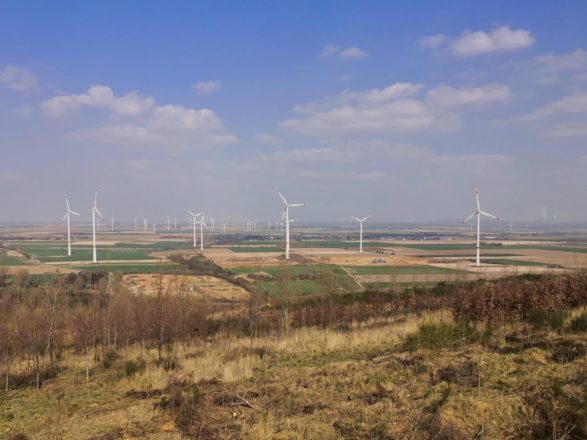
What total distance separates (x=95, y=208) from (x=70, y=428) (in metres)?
83.7

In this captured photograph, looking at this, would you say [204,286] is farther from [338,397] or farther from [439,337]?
[338,397]

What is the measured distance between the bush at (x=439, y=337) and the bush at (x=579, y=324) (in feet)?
9.35

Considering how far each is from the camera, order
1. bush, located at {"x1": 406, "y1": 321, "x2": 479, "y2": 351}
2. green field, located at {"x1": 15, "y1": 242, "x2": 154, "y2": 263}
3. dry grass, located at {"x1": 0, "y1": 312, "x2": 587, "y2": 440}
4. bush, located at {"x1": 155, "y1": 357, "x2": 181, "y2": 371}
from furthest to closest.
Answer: green field, located at {"x1": 15, "y1": 242, "x2": 154, "y2": 263} → bush, located at {"x1": 155, "y1": 357, "x2": 181, "y2": 371} → bush, located at {"x1": 406, "y1": 321, "x2": 479, "y2": 351} → dry grass, located at {"x1": 0, "y1": 312, "x2": 587, "y2": 440}

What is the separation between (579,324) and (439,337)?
443 cm

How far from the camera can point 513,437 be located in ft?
22.5

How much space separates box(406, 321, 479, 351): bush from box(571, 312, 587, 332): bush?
285 cm

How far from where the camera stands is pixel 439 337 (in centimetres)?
1327

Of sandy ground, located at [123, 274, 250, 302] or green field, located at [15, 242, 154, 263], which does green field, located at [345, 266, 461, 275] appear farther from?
green field, located at [15, 242, 154, 263]

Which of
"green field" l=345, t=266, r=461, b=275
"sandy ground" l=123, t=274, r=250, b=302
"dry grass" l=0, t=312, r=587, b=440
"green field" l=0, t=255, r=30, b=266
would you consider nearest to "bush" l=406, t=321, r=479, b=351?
"dry grass" l=0, t=312, r=587, b=440

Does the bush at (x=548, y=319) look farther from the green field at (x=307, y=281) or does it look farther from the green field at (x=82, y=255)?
the green field at (x=82, y=255)

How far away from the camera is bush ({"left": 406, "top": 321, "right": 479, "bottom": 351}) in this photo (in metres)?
13.1

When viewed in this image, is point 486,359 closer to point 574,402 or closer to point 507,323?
point 574,402

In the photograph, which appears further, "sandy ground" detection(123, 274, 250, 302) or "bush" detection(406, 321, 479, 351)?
"sandy ground" detection(123, 274, 250, 302)

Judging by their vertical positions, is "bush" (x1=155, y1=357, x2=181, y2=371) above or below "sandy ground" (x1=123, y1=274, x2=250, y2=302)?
above
